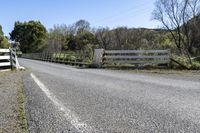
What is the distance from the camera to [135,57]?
1972cm

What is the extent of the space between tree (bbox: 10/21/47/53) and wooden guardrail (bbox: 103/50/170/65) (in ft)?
198

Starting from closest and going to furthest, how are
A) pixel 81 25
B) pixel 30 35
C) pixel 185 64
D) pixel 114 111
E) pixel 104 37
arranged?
pixel 114 111 < pixel 185 64 < pixel 104 37 < pixel 30 35 < pixel 81 25

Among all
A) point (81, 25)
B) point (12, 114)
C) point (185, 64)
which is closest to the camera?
point (12, 114)

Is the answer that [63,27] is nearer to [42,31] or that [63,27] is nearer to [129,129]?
[42,31]

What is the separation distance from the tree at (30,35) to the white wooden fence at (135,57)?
6027cm

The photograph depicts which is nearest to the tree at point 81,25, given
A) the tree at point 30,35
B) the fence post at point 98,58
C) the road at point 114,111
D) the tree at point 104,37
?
the tree at point 30,35

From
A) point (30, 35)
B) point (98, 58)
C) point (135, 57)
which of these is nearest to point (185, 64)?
point (135, 57)

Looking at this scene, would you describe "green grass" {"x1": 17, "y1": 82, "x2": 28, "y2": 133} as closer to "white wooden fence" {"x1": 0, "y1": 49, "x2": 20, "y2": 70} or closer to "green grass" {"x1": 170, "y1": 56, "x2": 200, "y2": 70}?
"white wooden fence" {"x1": 0, "y1": 49, "x2": 20, "y2": 70}

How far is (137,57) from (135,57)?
134 mm

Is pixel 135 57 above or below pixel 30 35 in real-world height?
below

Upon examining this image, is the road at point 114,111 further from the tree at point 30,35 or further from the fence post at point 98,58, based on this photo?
the tree at point 30,35

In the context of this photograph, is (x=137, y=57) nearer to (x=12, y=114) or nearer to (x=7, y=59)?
(x=7, y=59)

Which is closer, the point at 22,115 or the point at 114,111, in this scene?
the point at 22,115

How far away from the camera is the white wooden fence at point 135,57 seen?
18766 millimetres
